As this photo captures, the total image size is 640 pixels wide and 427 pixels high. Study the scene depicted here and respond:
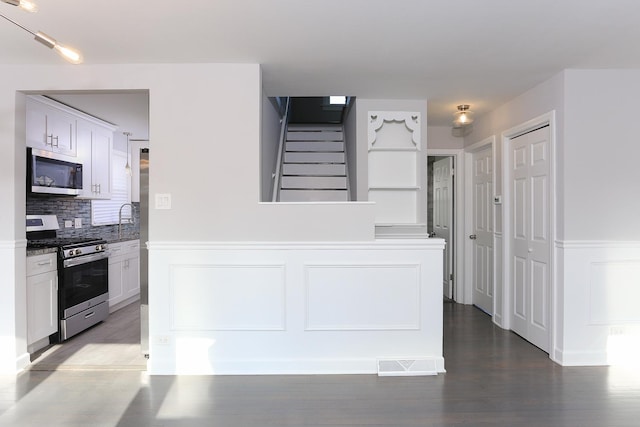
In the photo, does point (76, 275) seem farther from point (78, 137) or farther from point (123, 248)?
point (78, 137)

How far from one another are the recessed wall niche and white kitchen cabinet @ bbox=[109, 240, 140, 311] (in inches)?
125

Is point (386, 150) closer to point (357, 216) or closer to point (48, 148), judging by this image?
point (357, 216)

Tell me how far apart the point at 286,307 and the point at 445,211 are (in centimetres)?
339

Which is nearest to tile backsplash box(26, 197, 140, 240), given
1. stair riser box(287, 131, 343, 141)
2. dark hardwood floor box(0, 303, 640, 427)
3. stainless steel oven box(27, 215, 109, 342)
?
stainless steel oven box(27, 215, 109, 342)

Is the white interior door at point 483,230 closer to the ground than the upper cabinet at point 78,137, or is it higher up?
closer to the ground

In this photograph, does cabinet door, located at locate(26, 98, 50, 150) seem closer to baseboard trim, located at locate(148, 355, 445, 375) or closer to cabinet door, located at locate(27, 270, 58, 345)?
cabinet door, located at locate(27, 270, 58, 345)

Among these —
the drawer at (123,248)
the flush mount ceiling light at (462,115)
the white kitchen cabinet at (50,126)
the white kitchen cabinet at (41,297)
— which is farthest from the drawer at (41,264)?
the flush mount ceiling light at (462,115)

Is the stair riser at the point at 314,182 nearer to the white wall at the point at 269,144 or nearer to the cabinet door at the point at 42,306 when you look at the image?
the white wall at the point at 269,144

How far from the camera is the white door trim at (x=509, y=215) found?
341 centimetres

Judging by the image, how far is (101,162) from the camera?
16.9 feet

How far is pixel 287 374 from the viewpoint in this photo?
10.2 ft

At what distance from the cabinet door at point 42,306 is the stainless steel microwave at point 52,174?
0.88 meters

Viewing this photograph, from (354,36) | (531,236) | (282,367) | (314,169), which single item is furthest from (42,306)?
(531,236)

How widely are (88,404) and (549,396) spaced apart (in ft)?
10.1
